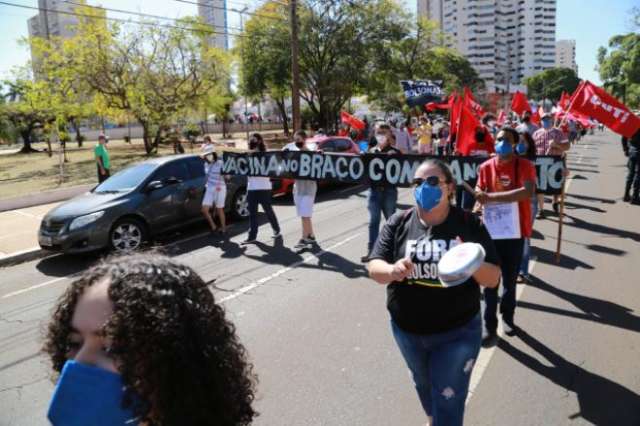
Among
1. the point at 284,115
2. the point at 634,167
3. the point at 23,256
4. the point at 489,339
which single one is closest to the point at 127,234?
the point at 23,256

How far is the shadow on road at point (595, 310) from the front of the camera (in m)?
5.03

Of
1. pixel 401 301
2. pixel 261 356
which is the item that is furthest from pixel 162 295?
pixel 261 356

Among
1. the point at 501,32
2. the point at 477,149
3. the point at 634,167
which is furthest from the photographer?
the point at 501,32

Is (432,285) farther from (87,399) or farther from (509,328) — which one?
(509,328)

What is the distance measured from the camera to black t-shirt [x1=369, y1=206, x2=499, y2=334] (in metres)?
2.66

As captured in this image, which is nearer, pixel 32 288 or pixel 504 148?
pixel 504 148

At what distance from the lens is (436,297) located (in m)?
2.67

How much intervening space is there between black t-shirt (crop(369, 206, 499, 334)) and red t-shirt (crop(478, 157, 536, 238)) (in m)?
1.92

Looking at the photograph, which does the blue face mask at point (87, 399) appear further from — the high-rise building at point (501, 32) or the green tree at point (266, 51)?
the high-rise building at point (501, 32)

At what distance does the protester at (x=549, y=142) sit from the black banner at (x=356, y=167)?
110 inches

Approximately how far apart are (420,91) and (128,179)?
1487 cm

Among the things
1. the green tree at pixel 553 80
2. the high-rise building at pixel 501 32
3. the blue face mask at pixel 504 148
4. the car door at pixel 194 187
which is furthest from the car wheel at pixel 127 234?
the high-rise building at pixel 501 32

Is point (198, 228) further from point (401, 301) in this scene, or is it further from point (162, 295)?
point (162, 295)

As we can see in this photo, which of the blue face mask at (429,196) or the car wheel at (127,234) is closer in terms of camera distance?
the blue face mask at (429,196)
